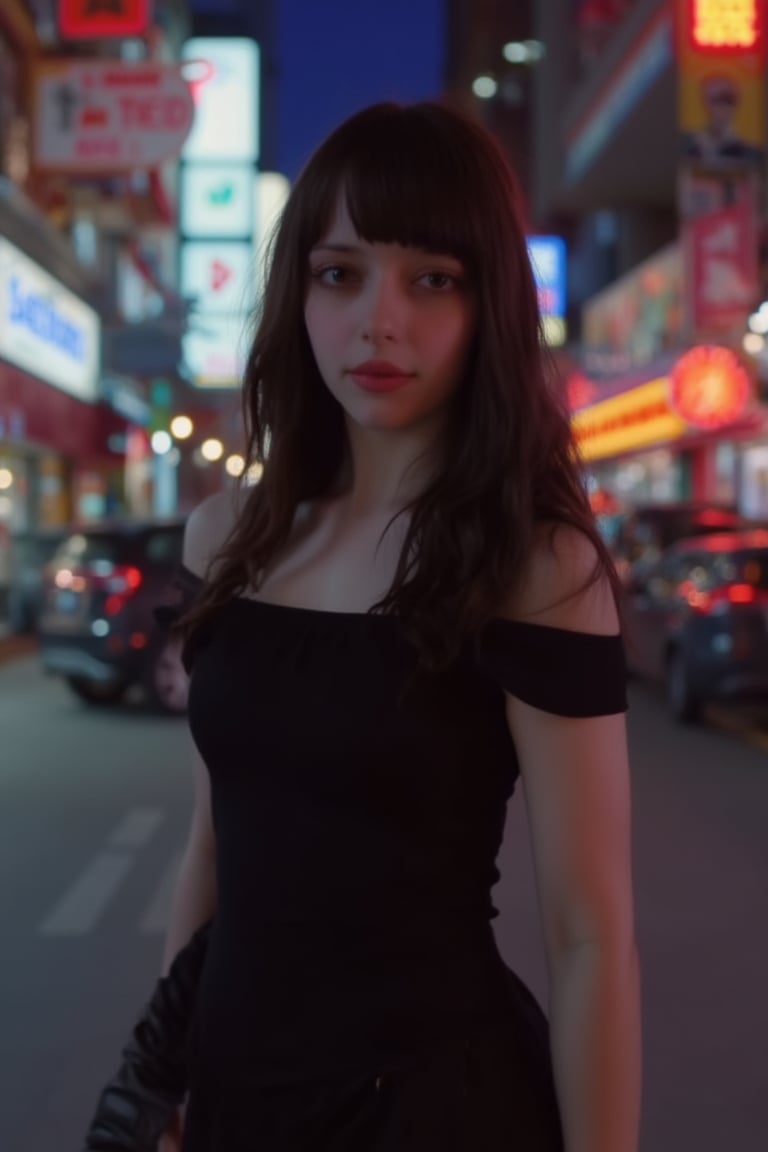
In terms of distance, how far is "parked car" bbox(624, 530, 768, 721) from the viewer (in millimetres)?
11312

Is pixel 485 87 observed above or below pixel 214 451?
above

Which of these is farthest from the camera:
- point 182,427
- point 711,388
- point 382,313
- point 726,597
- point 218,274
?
point 218,274

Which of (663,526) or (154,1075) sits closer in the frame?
(154,1075)

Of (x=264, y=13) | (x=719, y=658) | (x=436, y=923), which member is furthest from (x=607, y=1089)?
(x=264, y=13)

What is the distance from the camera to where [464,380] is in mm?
1754

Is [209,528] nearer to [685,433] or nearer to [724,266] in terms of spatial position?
[724,266]

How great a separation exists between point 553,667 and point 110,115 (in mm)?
15216

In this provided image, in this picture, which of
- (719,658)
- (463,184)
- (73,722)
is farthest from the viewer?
(73,722)

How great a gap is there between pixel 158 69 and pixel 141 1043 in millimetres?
14288

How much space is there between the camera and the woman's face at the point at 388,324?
5.49ft

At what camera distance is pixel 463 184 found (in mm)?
1686

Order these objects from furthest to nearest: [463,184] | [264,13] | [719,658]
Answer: [264,13]
[719,658]
[463,184]

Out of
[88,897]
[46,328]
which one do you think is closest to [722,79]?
[46,328]

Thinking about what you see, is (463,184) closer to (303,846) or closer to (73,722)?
(303,846)
